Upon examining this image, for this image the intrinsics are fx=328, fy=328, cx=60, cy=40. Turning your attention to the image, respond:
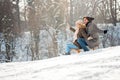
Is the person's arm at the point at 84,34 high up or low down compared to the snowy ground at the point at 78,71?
up

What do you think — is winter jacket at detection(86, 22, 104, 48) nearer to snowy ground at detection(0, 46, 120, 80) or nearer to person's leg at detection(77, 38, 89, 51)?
person's leg at detection(77, 38, 89, 51)

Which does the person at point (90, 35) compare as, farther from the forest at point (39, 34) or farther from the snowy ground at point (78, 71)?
the forest at point (39, 34)

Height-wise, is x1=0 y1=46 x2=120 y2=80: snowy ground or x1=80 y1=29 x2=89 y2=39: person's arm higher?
x1=80 y1=29 x2=89 y2=39: person's arm

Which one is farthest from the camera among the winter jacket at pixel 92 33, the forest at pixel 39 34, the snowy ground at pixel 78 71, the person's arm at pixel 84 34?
the forest at pixel 39 34

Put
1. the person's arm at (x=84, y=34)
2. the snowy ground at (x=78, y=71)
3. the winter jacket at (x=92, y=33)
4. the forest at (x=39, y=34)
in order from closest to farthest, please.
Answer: the snowy ground at (x=78, y=71), the winter jacket at (x=92, y=33), the person's arm at (x=84, y=34), the forest at (x=39, y=34)

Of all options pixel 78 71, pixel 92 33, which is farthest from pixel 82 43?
pixel 78 71

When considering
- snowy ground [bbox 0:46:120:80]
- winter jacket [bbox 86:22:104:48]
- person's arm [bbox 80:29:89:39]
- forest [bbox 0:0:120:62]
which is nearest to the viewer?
snowy ground [bbox 0:46:120:80]

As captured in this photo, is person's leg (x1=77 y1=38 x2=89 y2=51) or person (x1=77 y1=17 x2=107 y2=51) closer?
person (x1=77 y1=17 x2=107 y2=51)

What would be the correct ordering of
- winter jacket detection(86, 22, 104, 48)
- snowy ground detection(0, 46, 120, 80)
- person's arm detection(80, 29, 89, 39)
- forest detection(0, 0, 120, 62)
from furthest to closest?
forest detection(0, 0, 120, 62), person's arm detection(80, 29, 89, 39), winter jacket detection(86, 22, 104, 48), snowy ground detection(0, 46, 120, 80)

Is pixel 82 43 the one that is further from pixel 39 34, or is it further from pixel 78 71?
pixel 39 34

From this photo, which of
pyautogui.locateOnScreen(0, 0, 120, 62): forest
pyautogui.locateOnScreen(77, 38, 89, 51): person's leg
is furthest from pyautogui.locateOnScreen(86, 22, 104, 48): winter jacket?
pyautogui.locateOnScreen(0, 0, 120, 62): forest

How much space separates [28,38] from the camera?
3105 cm

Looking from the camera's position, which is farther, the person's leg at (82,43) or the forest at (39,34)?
the forest at (39,34)

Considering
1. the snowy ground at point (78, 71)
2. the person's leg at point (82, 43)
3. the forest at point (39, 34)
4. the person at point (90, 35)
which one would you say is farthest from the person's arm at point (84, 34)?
the forest at point (39, 34)
